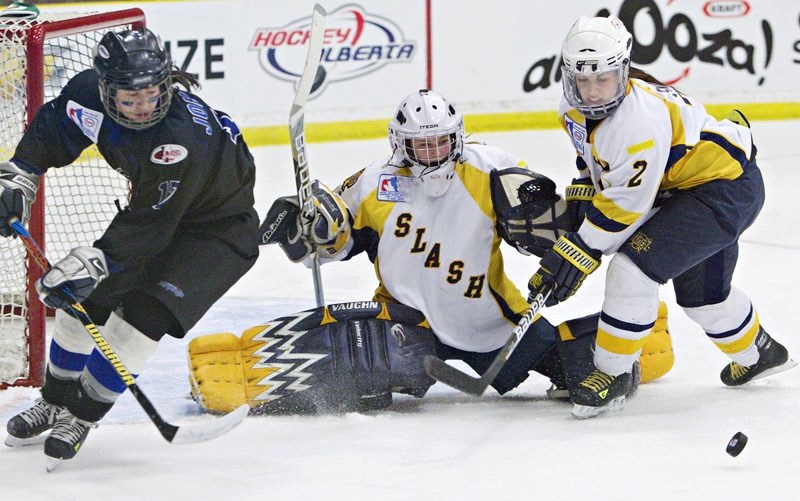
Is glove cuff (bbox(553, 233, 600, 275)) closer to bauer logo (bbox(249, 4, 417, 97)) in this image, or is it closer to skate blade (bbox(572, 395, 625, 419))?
skate blade (bbox(572, 395, 625, 419))

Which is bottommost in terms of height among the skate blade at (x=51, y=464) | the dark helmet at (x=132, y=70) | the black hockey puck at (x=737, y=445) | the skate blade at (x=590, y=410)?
the skate blade at (x=590, y=410)

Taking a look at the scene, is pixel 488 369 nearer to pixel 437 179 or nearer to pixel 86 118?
pixel 437 179

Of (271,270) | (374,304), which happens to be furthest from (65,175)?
(374,304)

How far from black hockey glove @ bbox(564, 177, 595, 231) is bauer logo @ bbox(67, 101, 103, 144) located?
50.5 inches

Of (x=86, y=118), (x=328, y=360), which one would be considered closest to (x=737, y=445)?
(x=328, y=360)

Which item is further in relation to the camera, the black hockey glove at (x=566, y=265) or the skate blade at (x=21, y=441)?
the black hockey glove at (x=566, y=265)

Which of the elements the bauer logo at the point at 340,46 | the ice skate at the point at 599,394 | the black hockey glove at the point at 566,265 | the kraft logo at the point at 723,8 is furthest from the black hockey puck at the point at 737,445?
the kraft logo at the point at 723,8

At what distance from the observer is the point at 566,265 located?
11.3ft

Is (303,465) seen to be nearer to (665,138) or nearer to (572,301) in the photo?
(665,138)

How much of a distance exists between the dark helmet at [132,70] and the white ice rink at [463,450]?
0.80 metres

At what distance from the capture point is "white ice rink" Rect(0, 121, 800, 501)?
2.92 m

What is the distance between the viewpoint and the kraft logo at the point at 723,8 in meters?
7.29

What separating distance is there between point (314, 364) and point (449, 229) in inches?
20.2

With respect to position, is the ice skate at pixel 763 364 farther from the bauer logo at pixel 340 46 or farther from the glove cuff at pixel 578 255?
the bauer logo at pixel 340 46
